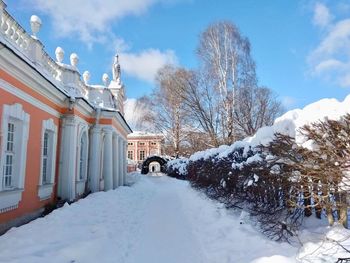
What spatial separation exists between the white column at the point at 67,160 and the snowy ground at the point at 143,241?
2.07 metres

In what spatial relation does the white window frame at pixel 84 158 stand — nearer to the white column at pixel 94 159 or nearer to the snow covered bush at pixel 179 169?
the white column at pixel 94 159

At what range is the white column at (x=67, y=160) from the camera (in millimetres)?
12055

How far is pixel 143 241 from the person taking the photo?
7176 mm

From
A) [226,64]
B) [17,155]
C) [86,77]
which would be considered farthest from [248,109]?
[17,155]

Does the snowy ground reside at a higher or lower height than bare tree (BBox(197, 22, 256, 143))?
lower

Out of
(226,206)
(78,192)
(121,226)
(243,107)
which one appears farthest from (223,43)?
(121,226)

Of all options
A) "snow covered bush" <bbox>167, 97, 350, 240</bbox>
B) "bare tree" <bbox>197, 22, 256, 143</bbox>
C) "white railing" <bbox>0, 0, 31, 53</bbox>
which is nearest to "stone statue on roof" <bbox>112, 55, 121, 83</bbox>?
"bare tree" <bbox>197, 22, 256, 143</bbox>

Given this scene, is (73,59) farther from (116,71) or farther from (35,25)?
(116,71)

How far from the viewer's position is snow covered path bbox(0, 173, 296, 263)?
5.67 m

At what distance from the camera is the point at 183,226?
871 centimetres

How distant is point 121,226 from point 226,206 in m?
2.86

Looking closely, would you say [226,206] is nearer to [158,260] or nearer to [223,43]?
[158,260]

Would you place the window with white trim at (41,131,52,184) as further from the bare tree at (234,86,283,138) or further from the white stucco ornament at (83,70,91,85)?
the bare tree at (234,86,283,138)

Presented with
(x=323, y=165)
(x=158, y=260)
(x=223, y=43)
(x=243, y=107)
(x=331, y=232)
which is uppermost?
(x=223, y=43)
